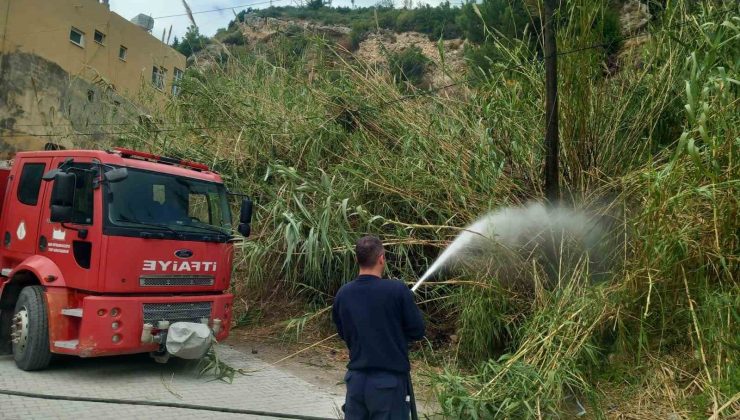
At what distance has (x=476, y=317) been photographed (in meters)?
6.09

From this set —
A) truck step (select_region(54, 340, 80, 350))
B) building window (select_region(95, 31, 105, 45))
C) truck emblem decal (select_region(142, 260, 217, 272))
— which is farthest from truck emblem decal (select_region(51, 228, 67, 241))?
building window (select_region(95, 31, 105, 45))

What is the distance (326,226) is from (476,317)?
2254mm

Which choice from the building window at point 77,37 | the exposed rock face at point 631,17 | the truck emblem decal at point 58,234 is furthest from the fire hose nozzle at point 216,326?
the building window at point 77,37

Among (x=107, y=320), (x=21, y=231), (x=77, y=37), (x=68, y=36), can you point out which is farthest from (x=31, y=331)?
(x=77, y=37)

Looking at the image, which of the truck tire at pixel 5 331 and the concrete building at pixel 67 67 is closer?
the truck tire at pixel 5 331

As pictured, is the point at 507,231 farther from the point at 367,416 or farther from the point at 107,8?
the point at 107,8

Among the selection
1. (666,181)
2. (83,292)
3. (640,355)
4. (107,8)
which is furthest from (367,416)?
(107,8)

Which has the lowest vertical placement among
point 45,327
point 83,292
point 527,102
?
point 45,327

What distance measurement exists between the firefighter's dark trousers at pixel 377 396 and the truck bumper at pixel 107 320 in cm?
331

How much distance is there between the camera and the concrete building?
40.6ft

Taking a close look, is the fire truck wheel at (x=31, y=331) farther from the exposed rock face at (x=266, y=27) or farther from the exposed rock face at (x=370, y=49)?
the exposed rock face at (x=266, y=27)

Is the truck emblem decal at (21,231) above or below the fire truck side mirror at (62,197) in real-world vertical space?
below

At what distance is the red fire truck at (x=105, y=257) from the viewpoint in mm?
5613

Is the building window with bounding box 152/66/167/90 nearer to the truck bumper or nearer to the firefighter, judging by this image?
the truck bumper
